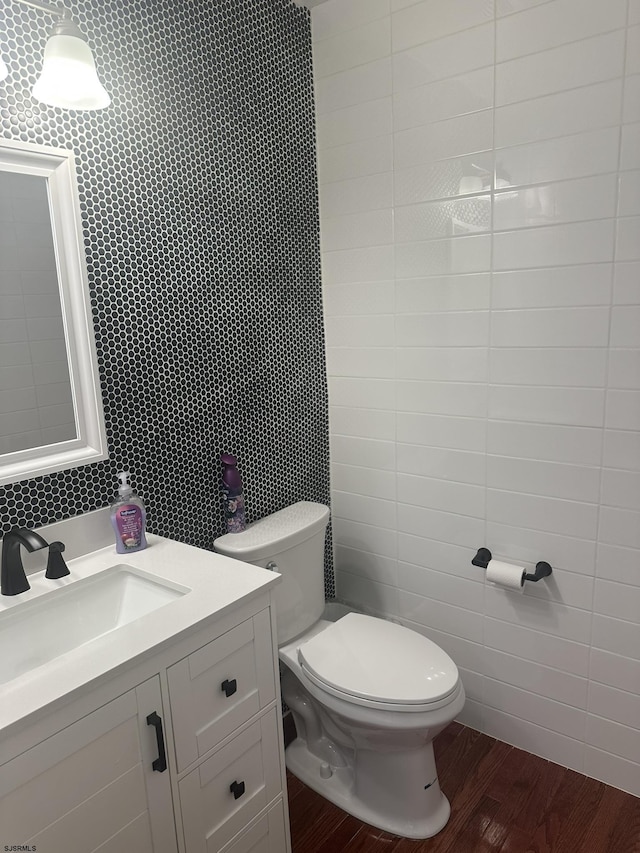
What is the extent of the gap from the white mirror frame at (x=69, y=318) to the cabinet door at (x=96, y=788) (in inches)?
23.1

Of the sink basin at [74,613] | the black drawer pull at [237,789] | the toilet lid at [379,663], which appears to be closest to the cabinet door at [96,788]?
the black drawer pull at [237,789]

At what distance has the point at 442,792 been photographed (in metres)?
1.77

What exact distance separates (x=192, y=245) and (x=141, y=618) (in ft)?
3.35

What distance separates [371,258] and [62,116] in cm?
101

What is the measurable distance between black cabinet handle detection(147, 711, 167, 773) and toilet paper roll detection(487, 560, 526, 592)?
1089 millimetres

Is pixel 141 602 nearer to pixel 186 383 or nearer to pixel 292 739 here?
pixel 186 383

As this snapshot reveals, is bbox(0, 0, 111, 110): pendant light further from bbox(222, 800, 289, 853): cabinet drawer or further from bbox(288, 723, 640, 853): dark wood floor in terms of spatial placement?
bbox(288, 723, 640, 853): dark wood floor

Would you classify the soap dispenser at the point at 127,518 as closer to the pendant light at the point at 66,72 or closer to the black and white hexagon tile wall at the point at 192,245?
the black and white hexagon tile wall at the point at 192,245

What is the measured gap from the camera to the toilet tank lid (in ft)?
5.61

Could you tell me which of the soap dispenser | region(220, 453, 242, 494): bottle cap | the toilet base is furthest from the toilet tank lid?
the toilet base

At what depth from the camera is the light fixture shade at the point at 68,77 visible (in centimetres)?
119

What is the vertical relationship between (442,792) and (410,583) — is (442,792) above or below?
below

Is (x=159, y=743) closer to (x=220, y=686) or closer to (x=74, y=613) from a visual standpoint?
(x=220, y=686)

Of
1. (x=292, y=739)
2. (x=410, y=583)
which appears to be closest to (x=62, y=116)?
(x=410, y=583)
